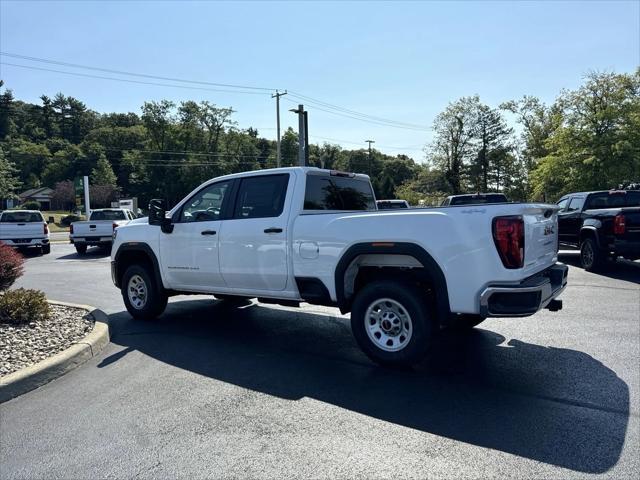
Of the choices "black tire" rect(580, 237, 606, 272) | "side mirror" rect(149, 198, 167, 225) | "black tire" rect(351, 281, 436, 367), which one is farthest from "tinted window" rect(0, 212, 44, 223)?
"black tire" rect(580, 237, 606, 272)

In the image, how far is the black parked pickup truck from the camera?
424 inches

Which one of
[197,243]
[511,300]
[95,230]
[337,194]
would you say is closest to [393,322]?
[511,300]

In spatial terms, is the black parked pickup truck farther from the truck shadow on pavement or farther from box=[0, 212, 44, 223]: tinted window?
box=[0, 212, 44, 223]: tinted window

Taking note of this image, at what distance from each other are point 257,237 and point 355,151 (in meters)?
111

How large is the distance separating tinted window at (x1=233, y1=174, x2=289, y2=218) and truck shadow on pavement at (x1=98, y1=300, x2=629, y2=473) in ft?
5.43

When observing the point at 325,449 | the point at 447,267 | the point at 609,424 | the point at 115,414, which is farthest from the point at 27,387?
the point at 609,424

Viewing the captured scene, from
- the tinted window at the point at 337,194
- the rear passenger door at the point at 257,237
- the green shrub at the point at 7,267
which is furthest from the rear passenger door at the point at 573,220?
the green shrub at the point at 7,267

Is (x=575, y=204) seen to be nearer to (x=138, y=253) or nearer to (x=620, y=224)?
(x=620, y=224)

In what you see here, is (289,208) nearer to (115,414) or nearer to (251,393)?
(251,393)

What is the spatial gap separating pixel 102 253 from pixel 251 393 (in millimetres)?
17656

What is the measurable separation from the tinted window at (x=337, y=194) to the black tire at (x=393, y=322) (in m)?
Result: 1.44

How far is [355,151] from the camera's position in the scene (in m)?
114

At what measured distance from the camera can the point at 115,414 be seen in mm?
3969

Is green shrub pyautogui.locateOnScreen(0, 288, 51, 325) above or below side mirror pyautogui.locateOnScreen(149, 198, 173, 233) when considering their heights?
below
